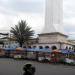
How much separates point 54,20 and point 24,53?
64.3 ft

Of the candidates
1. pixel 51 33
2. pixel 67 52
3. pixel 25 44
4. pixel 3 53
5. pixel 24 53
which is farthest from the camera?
pixel 25 44

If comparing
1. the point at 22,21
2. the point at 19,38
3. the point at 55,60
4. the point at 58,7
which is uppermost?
the point at 58,7

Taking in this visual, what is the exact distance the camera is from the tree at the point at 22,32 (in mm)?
59094

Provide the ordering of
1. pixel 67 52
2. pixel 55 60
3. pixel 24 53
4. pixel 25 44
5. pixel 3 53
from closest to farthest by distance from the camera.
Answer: pixel 55 60
pixel 67 52
pixel 24 53
pixel 3 53
pixel 25 44

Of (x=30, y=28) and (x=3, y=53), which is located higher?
(x=30, y=28)

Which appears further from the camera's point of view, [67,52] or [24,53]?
[24,53]

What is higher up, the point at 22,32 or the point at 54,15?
the point at 54,15

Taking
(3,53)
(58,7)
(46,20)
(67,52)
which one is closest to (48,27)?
(46,20)

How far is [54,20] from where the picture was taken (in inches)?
2395

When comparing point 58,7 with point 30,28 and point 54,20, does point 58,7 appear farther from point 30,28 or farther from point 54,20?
point 30,28

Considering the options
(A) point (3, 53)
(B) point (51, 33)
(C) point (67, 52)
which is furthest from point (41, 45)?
(C) point (67, 52)

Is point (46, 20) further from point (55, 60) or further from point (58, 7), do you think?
point (55, 60)

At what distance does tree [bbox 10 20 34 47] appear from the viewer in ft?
194

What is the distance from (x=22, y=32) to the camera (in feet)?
195
